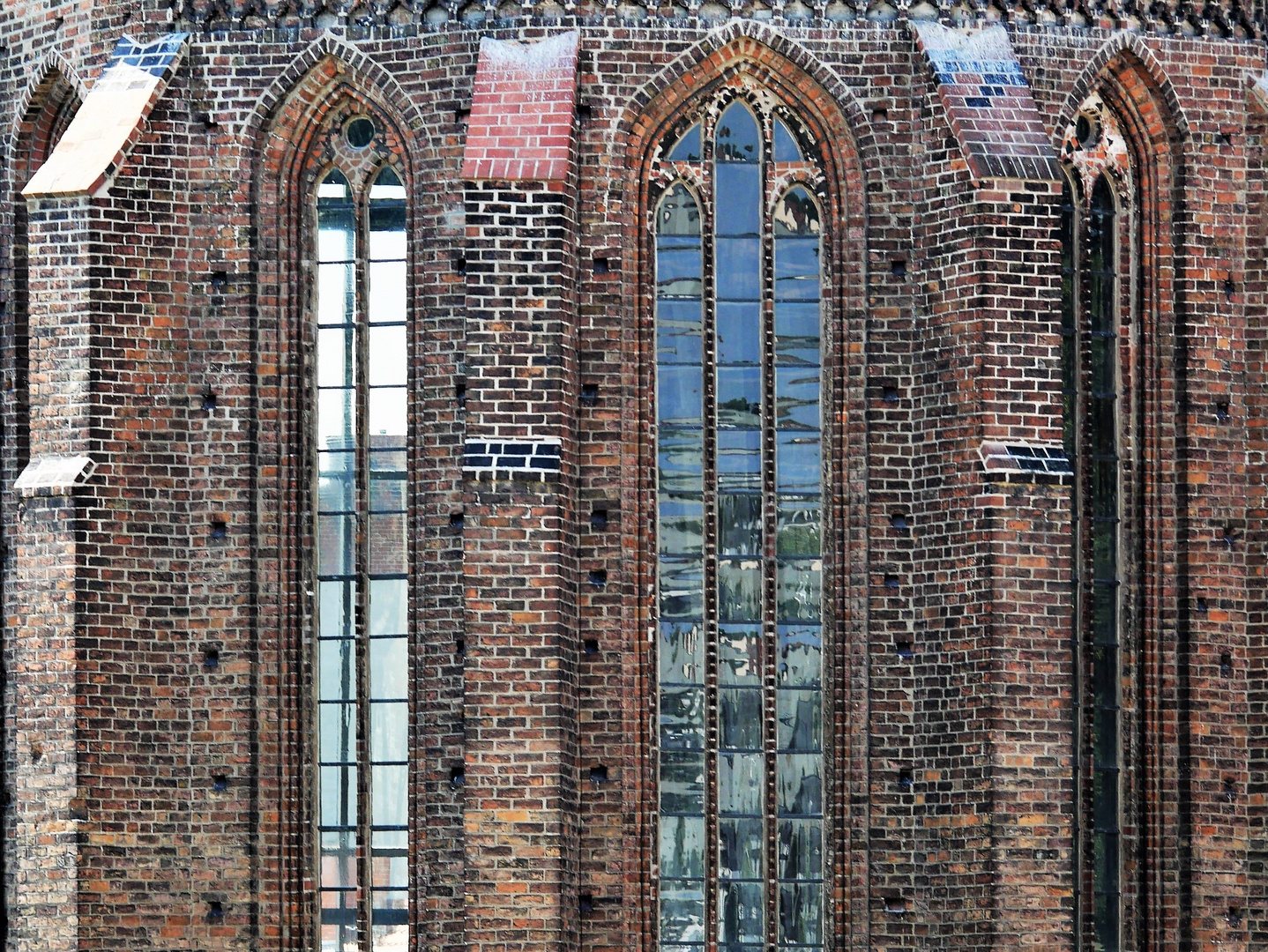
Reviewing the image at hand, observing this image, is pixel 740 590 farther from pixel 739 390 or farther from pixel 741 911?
pixel 741 911

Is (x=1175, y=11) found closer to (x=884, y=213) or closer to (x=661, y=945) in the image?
(x=884, y=213)

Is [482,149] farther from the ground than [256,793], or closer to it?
farther from the ground

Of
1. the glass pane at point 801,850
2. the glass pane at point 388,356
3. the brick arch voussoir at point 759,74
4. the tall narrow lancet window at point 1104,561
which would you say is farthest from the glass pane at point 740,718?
the brick arch voussoir at point 759,74

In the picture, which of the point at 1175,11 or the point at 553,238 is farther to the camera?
the point at 1175,11

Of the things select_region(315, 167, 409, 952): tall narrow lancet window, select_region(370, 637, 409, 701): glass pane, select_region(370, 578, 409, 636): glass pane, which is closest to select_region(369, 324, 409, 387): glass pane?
select_region(315, 167, 409, 952): tall narrow lancet window

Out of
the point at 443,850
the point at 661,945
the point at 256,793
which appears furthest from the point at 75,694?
the point at 661,945

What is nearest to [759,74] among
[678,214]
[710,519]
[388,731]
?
[678,214]

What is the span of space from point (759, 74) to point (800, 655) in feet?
16.4

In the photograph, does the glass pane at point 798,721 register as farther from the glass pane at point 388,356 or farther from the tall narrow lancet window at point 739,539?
the glass pane at point 388,356

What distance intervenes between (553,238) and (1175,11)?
20.1 ft

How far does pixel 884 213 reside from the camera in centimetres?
Answer: 2300

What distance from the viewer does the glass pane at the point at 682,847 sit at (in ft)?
74.1

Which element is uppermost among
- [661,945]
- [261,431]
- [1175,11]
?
[1175,11]

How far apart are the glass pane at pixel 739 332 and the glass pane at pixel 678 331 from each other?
8.1 inches
